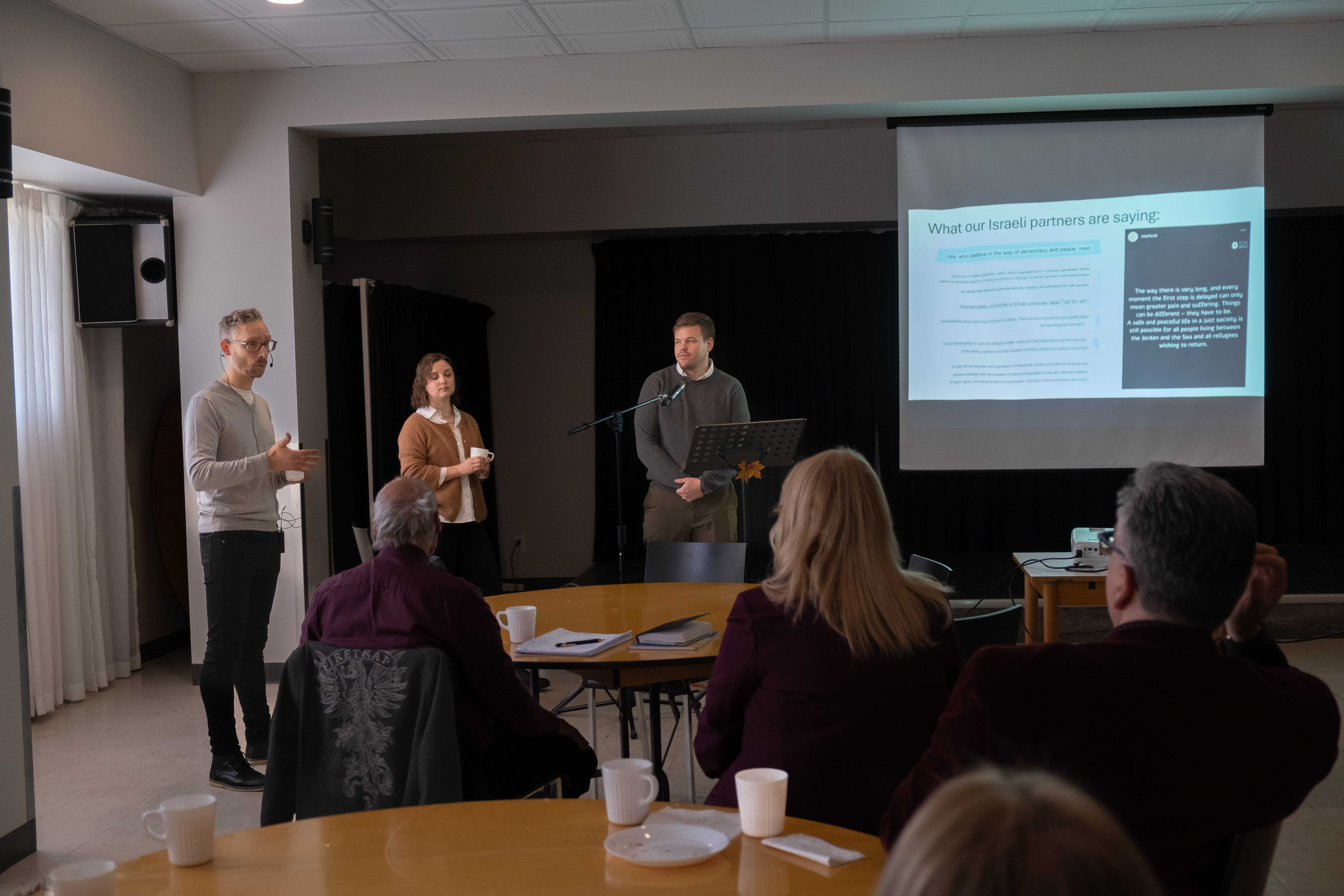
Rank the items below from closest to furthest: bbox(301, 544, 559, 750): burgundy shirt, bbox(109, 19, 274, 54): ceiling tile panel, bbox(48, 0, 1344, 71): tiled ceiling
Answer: bbox(301, 544, 559, 750): burgundy shirt
bbox(48, 0, 1344, 71): tiled ceiling
bbox(109, 19, 274, 54): ceiling tile panel

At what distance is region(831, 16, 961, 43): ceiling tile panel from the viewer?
443 cm

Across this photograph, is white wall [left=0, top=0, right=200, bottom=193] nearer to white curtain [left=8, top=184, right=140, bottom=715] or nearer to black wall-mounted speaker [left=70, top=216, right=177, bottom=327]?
black wall-mounted speaker [left=70, top=216, right=177, bottom=327]

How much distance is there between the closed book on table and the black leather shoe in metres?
1.72

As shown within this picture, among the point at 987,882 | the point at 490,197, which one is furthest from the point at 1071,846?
the point at 490,197

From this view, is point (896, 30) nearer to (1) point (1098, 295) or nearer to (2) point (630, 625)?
(1) point (1098, 295)

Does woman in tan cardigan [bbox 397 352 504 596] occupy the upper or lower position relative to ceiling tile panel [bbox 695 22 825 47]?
lower

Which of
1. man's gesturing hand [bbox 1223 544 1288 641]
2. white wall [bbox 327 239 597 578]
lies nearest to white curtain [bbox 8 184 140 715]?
white wall [bbox 327 239 597 578]

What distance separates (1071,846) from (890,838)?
0.84 meters

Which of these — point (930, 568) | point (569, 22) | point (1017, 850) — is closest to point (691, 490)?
point (930, 568)

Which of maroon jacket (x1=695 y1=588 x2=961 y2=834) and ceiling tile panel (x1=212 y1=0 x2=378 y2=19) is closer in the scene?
maroon jacket (x1=695 y1=588 x2=961 y2=834)

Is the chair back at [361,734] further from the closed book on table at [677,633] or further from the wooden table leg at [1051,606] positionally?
the wooden table leg at [1051,606]

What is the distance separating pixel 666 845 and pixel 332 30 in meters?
4.07

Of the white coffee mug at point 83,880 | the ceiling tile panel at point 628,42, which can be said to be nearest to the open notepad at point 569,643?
the white coffee mug at point 83,880

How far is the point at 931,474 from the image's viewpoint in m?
7.41
